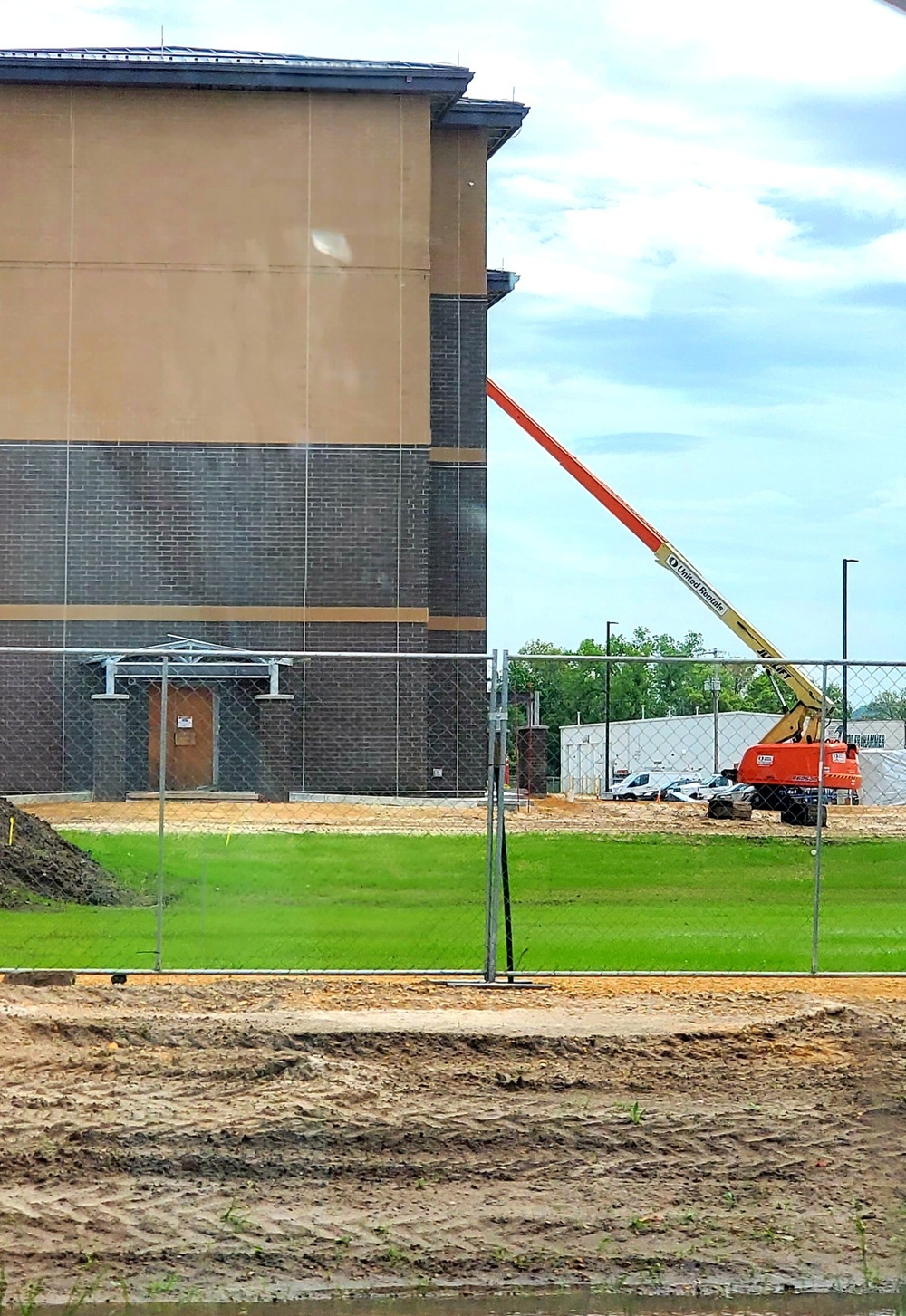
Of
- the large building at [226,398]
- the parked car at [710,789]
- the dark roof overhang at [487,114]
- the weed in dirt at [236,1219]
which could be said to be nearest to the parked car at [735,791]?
the parked car at [710,789]

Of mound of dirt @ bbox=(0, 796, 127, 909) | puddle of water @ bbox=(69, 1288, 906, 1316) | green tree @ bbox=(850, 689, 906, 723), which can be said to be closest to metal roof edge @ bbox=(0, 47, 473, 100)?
green tree @ bbox=(850, 689, 906, 723)

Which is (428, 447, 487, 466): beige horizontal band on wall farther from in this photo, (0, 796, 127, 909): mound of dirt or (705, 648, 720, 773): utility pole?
(0, 796, 127, 909): mound of dirt

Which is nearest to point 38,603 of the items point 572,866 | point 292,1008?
point 572,866

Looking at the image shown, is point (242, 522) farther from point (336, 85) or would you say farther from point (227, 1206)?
point (227, 1206)

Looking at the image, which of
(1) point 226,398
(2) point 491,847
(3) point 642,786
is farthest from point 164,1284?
(1) point 226,398

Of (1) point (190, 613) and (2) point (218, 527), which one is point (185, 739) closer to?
(1) point (190, 613)

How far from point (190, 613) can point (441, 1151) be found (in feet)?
87.6

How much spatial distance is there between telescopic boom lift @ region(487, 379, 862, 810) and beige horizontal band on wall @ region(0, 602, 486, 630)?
5.83m

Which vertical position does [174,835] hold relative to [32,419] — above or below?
below

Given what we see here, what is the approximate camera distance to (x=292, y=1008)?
8719mm

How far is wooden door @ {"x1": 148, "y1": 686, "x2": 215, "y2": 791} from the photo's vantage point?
27.0 meters

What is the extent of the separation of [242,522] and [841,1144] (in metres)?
26.9

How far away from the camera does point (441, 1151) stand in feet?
21.0

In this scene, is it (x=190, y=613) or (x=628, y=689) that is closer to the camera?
(x=190, y=613)
